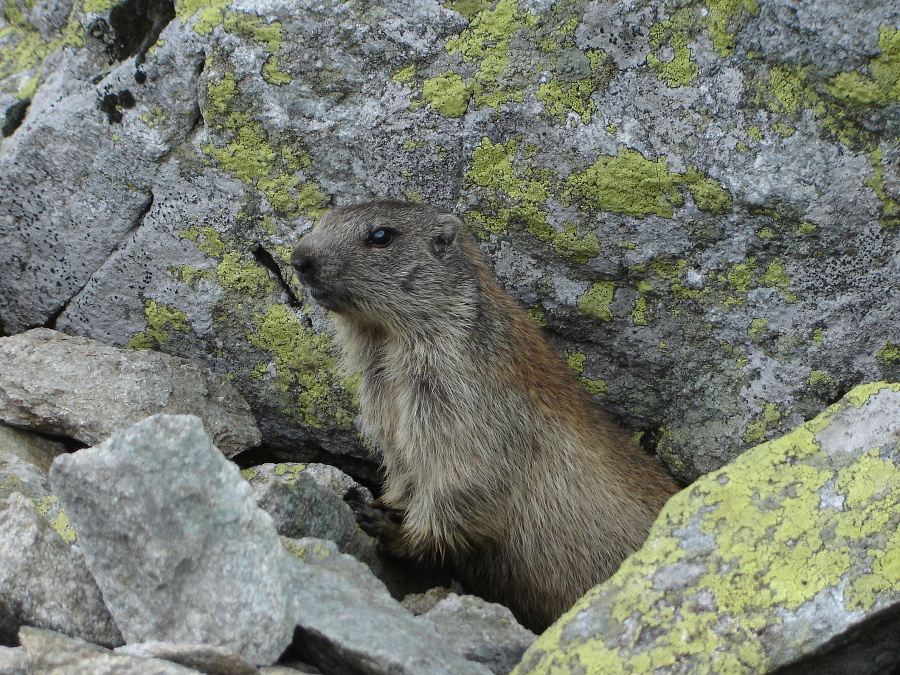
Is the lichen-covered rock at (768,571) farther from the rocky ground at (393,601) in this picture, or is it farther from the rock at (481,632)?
the rock at (481,632)

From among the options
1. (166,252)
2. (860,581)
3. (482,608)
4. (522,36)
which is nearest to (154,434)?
(482,608)

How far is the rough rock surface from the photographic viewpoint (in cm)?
523

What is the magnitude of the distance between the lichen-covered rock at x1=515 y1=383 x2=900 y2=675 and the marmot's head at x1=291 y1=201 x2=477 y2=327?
91.5 inches

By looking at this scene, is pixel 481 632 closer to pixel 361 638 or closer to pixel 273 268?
pixel 361 638

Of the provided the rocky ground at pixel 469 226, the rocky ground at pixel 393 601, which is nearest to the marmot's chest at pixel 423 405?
the rocky ground at pixel 469 226

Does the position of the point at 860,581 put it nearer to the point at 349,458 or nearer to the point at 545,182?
the point at 545,182

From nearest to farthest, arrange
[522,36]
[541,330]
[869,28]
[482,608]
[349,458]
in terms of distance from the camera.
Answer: [482,608], [869,28], [522,36], [541,330], [349,458]

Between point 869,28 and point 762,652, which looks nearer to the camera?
point 762,652

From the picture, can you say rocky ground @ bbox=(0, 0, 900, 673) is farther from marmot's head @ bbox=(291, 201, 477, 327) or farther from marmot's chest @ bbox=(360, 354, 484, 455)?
marmot's chest @ bbox=(360, 354, 484, 455)

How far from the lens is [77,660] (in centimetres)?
301

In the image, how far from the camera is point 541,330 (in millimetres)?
5988

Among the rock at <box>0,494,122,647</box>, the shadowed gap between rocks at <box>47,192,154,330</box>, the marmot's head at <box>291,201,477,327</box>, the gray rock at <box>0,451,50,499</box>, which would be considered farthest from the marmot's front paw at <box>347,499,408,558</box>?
the shadowed gap between rocks at <box>47,192,154,330</box>

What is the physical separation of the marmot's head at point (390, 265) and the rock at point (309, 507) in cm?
111

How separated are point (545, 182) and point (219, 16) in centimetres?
242
